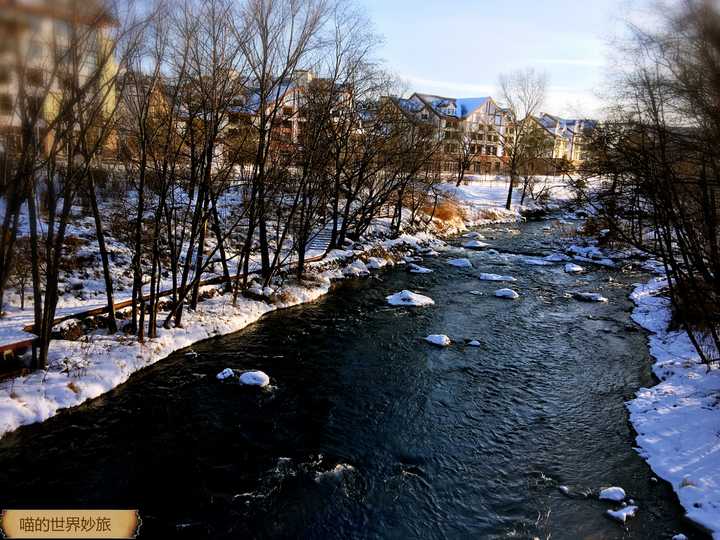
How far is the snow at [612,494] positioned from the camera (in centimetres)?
705

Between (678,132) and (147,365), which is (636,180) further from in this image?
(147,365)

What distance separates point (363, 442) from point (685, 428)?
5.78 m

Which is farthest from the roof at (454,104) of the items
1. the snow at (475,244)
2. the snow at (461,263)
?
the snow at (461,263)

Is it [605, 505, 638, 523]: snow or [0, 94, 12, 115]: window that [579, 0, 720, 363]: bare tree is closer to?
[605, 505, 638, 523]: snow

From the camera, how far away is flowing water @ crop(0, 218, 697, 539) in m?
6.60

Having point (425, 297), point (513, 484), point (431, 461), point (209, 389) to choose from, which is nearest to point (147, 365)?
point (209, 389)

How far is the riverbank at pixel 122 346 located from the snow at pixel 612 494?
927 centimetres

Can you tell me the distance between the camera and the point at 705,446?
7.92m

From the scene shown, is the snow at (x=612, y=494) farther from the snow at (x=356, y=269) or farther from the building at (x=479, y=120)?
the building at (x=479, y=120)

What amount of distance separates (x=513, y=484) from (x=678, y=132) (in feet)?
19.5

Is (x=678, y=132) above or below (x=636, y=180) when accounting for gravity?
above

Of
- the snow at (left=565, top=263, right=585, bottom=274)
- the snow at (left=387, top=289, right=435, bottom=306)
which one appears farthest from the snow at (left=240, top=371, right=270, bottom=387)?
the snow at (left=565, top=263, right=585, bottom=274)

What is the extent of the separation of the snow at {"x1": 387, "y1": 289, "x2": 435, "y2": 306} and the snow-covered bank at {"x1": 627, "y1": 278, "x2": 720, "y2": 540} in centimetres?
712

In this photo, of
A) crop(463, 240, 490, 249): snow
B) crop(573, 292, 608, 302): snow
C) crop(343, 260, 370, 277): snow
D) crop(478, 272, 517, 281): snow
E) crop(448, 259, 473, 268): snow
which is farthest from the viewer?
crop(463, 240, 490, 249): snow
